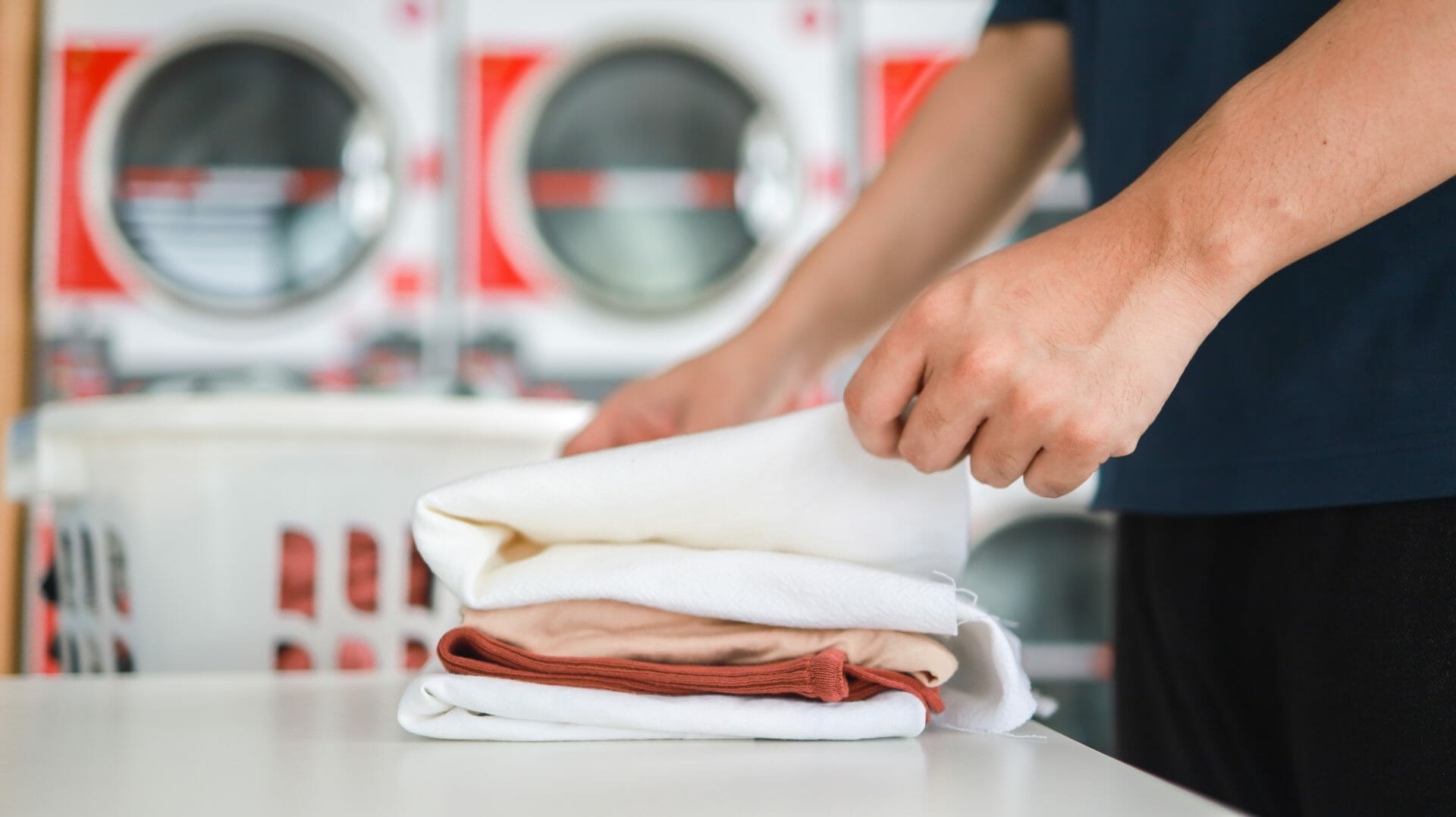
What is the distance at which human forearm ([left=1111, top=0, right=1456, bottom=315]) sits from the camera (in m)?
0.41

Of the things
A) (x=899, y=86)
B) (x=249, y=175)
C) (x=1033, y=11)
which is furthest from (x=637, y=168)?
(x=1033, y=11)

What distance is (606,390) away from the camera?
220 centimetres

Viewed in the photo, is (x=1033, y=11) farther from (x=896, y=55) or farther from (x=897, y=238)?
(x=896, y=55)

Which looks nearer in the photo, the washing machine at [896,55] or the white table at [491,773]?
the white table at [491,773]

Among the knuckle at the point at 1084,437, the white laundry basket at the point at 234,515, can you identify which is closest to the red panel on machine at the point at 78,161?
the white laundry basket at the point at 234,515

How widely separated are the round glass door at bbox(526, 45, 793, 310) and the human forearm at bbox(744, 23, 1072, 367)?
56.3 inches

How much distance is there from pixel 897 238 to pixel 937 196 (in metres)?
0.04

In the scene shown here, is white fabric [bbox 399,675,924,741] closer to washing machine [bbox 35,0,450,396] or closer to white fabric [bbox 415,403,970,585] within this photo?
white fabric [bbox 415,403,970,585]

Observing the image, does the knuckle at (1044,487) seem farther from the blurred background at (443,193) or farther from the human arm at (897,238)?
the blurred background at (443,193)

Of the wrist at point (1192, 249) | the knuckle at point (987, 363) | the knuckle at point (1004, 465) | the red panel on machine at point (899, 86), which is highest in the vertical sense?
the red panel on machine at point (899, 86)

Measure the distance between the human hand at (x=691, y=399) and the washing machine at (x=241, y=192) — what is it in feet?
5.07

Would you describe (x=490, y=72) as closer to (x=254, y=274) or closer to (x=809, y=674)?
(x=254, y=274)

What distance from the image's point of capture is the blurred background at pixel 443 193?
2.08 meters

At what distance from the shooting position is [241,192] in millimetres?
2191
